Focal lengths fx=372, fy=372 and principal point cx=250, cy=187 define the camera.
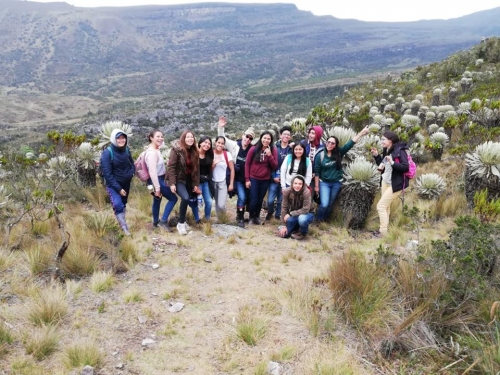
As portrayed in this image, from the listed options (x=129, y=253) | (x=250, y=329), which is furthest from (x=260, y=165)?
(x=250, y=329)

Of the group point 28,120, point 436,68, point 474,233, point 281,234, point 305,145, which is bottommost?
point 28,120

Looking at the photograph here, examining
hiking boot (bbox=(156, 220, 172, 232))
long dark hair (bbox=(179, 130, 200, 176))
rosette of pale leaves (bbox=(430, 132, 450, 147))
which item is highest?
long dark hair (bbox=(179, 130, 200, 176))

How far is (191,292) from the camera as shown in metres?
3.98

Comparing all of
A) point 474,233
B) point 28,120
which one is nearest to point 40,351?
point 474,233

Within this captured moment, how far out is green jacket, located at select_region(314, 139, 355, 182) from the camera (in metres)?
5.82

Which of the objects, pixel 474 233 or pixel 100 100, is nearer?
pixel 474 233

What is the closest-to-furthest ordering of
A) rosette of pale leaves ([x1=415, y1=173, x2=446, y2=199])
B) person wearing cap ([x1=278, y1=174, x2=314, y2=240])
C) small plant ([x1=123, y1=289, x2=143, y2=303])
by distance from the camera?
1. small plant ([x1=123, y1=289, x2=143, y2=303])
2. person wearing cap ([x1=278, y1=174, x2=314, y2=240])
3. rosette of pale leaves ([x1=415, y1=173, x2=446, y2=199])

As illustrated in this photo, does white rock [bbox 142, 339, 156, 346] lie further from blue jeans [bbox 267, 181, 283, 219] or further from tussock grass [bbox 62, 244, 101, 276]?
blue jeans [bbox 267, 181, 283, 219]

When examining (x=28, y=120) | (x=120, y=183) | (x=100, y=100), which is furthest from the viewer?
(x=100, y=100)

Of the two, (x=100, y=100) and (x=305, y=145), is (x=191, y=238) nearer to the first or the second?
(x=305, y=145)

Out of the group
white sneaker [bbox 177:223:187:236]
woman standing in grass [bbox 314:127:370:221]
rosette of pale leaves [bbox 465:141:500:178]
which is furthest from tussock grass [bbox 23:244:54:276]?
rosette of pale leaves [bbox 465:141:500:178]

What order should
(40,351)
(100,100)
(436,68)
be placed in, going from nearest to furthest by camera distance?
(40,351), (436,68), (100,100)

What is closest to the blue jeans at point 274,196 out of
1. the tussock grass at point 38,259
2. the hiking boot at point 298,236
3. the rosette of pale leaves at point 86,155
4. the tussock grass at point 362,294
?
the hiking boot at point 298,236

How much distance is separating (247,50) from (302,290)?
533ft
